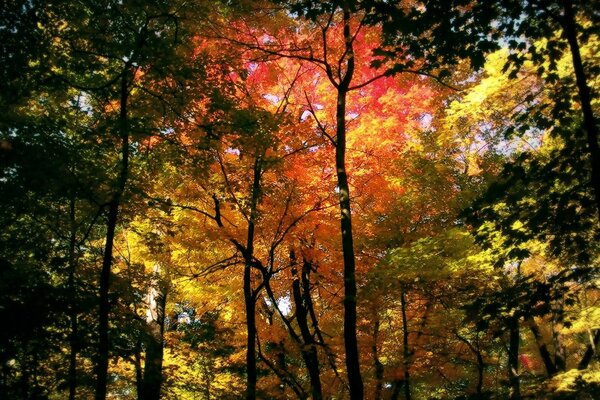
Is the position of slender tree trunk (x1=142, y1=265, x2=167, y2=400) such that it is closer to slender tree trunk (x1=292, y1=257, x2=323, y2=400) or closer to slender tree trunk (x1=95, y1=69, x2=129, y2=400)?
slender tree trunk (x1=95, y1=69, x2=129, y2=400)

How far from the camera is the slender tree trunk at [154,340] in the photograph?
367 inches

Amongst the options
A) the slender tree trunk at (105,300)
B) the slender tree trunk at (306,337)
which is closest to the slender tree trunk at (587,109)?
the slender tree trunk at (105,300)

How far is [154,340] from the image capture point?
9352mm

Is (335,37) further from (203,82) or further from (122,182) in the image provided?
(122,182)

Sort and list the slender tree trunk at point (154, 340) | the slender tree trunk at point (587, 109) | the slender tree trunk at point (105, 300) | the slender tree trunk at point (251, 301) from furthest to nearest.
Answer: the slender tree trunk at point (251, 301)
the slender tree trunk at point (154, 340)
the slender tree trunk at point (105, 300)
the slender tree trunk at point (587, 109)

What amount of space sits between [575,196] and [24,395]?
796 centimetres

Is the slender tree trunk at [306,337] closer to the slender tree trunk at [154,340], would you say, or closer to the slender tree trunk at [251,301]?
the slender tree trunk at [251,301]

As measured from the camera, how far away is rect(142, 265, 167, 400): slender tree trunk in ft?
30.6

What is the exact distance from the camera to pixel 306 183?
38.7 feet

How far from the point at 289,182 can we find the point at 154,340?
5070 millimetres

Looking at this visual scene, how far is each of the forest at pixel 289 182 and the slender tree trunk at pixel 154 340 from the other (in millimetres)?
119

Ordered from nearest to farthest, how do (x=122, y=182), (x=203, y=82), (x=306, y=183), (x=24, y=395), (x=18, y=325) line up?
(x=18, y=325), (x=24, y=395), (x=122, y=182), (x=203, y=82), (x=306, y=183)

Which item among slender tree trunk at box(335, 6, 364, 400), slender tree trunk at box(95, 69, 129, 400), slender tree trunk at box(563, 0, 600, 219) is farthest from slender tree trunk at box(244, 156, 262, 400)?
slender tree trunk at box(563, 0, 600, 219)

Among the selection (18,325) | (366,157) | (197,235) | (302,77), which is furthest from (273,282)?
(18,325)
